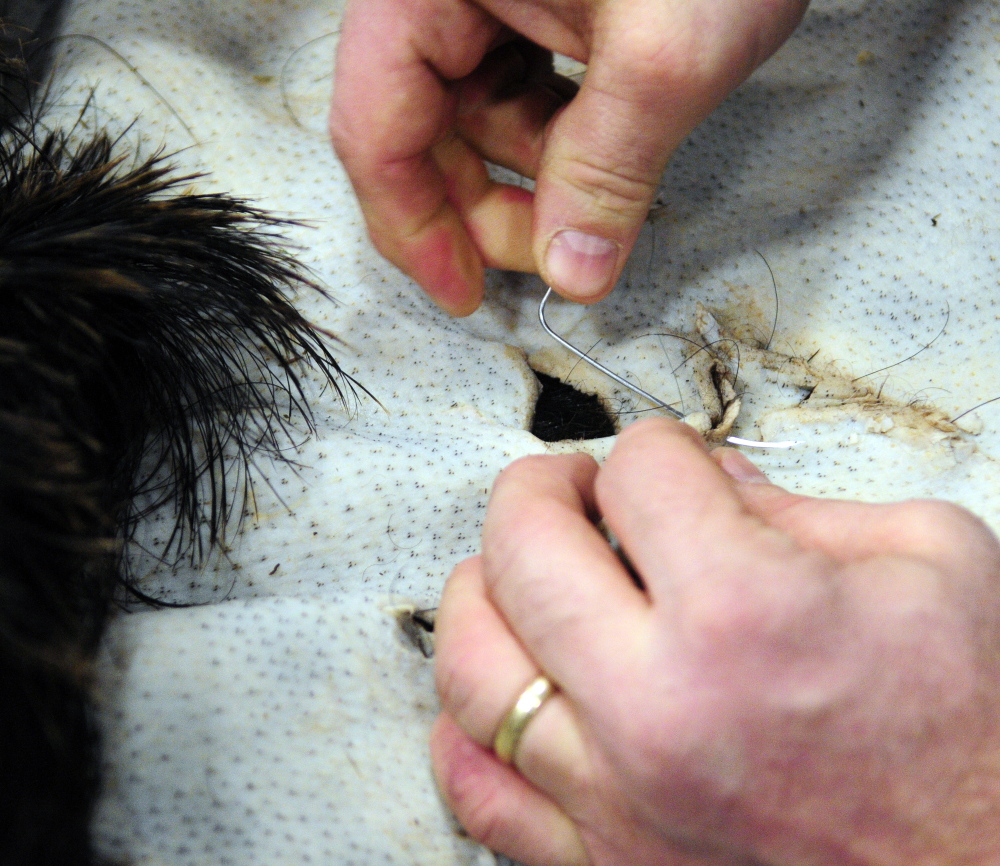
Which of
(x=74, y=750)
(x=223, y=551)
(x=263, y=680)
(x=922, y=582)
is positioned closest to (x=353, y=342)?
(x=223, y=551)

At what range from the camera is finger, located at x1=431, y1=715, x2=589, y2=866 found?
0.57 meters

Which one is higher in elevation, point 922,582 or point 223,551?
point 922,582

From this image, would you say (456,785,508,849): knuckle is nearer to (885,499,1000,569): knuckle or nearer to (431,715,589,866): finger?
(431,715,589,866): finger

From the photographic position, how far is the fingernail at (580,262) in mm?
803

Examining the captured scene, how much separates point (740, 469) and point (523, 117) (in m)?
0.49

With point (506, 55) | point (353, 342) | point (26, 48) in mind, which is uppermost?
point (506, 55)

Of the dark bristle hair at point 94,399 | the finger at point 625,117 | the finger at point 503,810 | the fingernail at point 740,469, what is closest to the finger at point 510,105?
the finger at point 625,117

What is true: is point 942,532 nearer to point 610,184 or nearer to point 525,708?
point 525,708

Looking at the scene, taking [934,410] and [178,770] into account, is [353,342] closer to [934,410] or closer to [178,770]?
[178,770]

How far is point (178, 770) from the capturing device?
583 mm

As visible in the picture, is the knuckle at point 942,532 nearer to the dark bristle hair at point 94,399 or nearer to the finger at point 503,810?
the finger at point 503,810

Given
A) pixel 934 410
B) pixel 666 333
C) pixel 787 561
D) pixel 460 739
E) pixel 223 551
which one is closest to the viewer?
pixel 787 561

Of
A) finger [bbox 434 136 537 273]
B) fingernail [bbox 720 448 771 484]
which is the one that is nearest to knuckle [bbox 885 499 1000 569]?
fingernail [bbox 720 448 771 484]

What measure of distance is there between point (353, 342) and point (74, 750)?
0.50 metres
